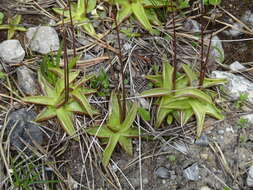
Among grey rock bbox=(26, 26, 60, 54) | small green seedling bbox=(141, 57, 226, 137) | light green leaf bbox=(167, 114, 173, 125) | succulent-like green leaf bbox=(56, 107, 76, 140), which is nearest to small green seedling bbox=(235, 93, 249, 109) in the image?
small green seedling bbox=(141, 57, 226, 137)

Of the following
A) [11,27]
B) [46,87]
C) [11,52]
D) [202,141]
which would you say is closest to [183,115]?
[202,141]

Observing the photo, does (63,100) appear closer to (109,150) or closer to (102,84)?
(102,84)

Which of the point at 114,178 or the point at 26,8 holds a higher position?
the point at 26,8

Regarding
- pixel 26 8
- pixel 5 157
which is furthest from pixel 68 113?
pixel 26 8

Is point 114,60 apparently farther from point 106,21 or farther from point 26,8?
point 26,8

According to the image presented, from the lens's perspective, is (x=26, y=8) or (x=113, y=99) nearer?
(x=113, y=99)

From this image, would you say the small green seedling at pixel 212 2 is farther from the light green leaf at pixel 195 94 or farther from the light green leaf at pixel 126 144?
the light green leaf at pixel 126 144
